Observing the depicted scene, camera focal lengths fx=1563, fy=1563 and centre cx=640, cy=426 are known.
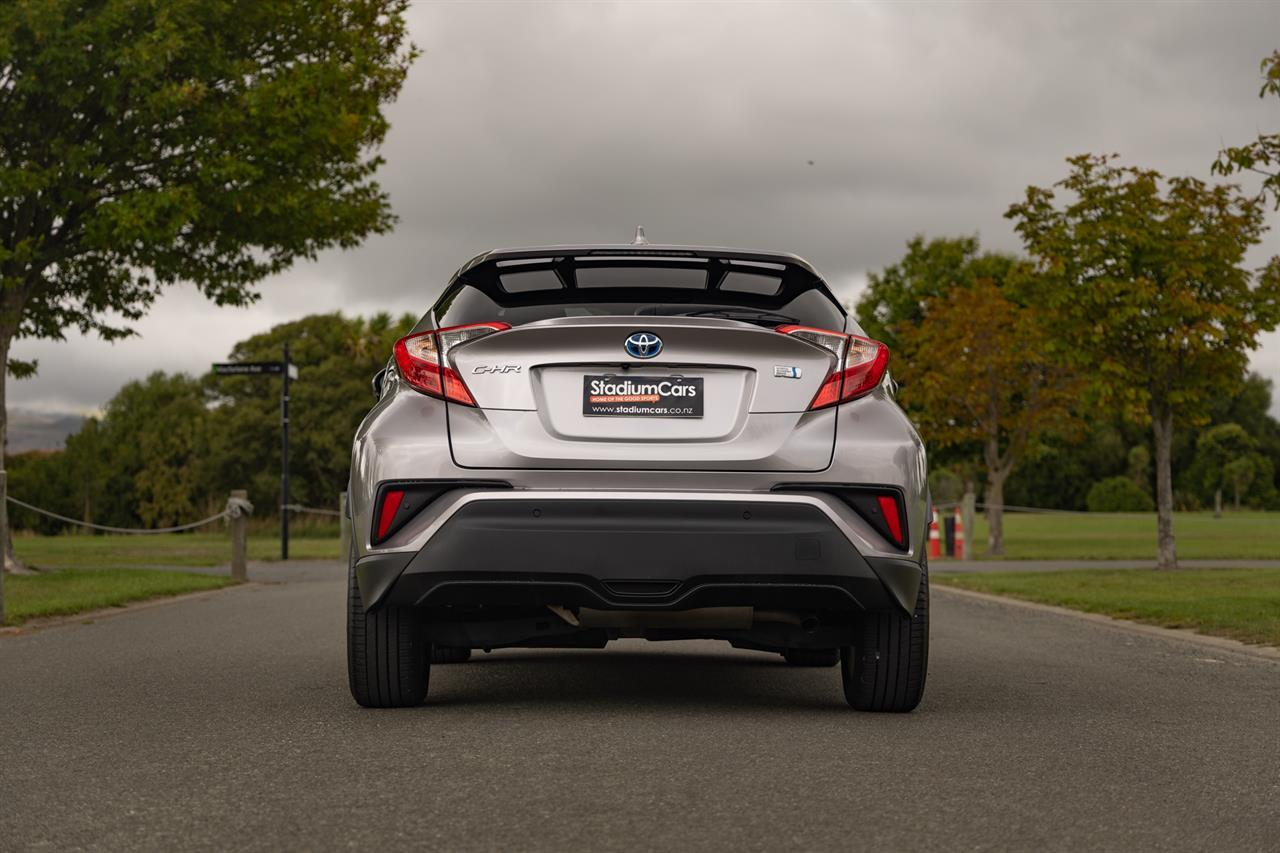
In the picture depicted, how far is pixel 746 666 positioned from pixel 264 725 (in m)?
3.32

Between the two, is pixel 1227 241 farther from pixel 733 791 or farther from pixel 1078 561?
pixel 733 791

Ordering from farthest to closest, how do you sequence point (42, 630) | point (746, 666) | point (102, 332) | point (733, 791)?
1. point (102, 332)
2. point (42, 630)
3. point (746, 666)
4. point (733, 791)

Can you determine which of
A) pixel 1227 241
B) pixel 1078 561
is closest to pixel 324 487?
pixel 1078 561

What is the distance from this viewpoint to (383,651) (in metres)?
6.09

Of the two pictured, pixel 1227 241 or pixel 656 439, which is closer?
pixel 656 439

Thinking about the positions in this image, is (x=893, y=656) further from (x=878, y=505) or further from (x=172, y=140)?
(x=172, y=140)

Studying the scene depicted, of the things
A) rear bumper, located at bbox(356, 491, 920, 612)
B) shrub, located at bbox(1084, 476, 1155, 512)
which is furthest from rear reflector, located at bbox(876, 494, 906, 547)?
shrub, located at bbox(1084, 476, 1155, 512)

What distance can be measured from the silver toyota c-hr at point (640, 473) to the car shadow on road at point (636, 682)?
816 millimetres

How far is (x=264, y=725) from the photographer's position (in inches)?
230

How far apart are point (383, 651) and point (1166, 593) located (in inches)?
462

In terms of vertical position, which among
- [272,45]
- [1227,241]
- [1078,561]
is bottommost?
[1078,561]

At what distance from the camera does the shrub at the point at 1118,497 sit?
80.4m

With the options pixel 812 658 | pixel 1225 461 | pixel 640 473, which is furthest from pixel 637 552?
pixel 1225 461

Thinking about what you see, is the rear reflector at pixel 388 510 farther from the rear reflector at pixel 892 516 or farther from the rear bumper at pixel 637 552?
the rear reflector at pixel 892 516
